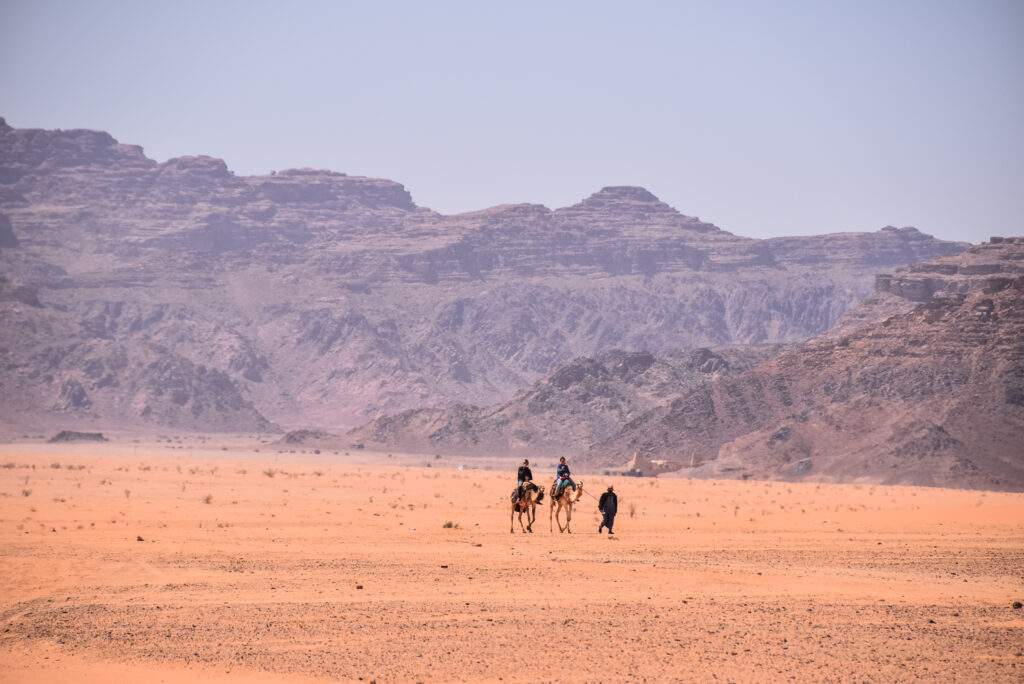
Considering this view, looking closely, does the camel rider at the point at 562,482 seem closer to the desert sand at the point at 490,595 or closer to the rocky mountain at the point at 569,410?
the desert sand at the point at 490,595

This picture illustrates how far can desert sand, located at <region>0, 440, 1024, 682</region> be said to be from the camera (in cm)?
1986

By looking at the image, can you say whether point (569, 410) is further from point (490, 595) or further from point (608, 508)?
point (490, 595)

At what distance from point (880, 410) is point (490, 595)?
76.4 metres

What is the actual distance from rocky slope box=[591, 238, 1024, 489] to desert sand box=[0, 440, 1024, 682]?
3816cm

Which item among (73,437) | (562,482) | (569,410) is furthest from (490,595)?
(73,437)

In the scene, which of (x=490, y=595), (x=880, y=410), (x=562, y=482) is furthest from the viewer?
(x=880, y=410)

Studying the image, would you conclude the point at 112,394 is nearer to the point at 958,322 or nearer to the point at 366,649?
the point at 958,322

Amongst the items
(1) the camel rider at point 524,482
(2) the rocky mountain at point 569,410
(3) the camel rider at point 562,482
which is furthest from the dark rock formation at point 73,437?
(3) the camel rider at point 562,482

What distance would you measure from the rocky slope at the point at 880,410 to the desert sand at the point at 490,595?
38160mm

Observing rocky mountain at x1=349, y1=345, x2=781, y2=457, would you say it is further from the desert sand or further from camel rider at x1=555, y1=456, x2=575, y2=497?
camel rider at x1=555, y1=456, x2=575, y2=497

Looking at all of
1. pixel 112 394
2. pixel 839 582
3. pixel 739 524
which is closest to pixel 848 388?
pixel 739 524

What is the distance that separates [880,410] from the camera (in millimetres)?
98312

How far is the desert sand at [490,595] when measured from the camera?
1986 centimetres

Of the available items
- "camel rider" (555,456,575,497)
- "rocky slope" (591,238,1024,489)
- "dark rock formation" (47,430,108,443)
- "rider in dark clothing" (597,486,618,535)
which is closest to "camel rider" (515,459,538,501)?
"camel rider" (555,456,575,497)
